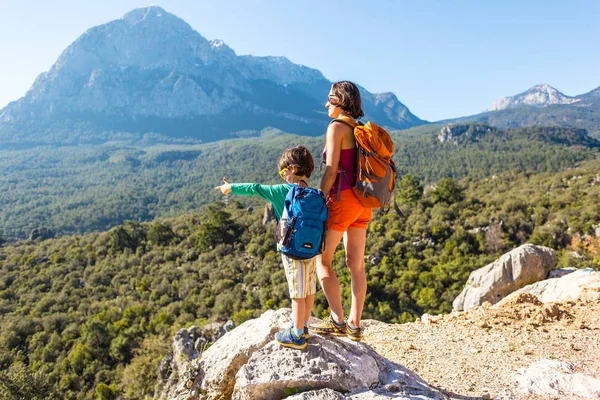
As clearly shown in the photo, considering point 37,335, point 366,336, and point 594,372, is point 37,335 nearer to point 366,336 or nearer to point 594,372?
point 366,336

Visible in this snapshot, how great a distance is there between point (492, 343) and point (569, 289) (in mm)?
3819

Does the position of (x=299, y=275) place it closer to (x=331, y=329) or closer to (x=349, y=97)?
(x=331, y=329)

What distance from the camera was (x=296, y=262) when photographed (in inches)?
114

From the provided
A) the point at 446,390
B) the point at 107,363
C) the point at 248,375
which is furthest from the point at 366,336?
the point at 107,363

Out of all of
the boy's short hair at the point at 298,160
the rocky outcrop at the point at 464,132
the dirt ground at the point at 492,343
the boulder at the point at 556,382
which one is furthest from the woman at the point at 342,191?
the rocky outcrop at the point at 464,132

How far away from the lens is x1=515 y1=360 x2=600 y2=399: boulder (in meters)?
→ 3.32

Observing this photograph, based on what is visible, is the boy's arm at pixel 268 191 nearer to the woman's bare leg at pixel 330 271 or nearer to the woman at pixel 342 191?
the woman at pixel 342 191

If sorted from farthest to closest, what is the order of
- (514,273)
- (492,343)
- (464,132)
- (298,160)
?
(464,132), (514,273), (492,343), (298,160)

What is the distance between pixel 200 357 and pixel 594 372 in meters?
4.49

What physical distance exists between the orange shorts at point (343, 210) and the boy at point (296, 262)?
0.31 metres

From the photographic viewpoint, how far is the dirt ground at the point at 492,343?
12.2ft

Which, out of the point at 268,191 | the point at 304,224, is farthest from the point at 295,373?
the point at 268,191

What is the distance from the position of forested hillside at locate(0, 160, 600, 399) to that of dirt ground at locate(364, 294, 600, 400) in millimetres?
10662

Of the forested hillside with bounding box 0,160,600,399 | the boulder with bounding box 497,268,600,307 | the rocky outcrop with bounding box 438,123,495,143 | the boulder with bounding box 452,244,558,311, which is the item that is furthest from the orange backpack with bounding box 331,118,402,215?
the rocky outcrop with bounding box 438,123,495,143
